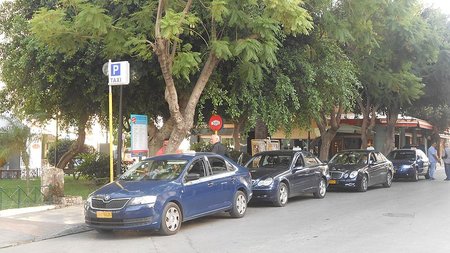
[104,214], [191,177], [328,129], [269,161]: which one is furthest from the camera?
[328,129]

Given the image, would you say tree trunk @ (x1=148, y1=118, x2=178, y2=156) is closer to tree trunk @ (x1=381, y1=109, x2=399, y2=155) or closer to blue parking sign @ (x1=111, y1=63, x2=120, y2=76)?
blue parking sign @ (x1=111, y1=63, x2=120, y2=76)

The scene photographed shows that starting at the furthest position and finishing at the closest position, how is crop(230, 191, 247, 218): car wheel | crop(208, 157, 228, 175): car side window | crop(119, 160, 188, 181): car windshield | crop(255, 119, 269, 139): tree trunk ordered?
crop(255, 119, 269, 139): tree trunk → crop(230, 191, 247, 218): car wheel → crop(208, 157, 228, 175): car side window → crop(119, 160, 188, 181): car windshield

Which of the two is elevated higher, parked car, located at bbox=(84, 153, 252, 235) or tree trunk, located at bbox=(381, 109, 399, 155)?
tree trunk, located at bbox=(381, 109, 399, 155)

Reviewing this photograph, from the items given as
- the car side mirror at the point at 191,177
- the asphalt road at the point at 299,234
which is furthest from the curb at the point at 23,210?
the car side mirror at the point at 191,177

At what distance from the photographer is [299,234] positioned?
9.31 meters

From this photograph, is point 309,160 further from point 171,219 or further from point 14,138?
point 14,138

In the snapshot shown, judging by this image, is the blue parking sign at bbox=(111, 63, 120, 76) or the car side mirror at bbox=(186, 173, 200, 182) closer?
the car side mirror at bbox=(186, 173, 200, 182)

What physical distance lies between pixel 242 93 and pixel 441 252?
921 centimetres

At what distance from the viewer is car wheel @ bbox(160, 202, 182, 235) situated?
364 inches

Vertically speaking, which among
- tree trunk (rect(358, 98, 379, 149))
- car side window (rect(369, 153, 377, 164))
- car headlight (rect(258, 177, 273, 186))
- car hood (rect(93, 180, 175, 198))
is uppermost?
tree trunk (rect(358, 98, 379, 149))

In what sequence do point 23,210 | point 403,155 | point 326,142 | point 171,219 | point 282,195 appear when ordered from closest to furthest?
point 171,219 → point 23,210 → point 282,195 → point 403,155 → point 326,142

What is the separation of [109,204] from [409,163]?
17.3m

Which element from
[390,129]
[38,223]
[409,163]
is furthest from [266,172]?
[390,129]

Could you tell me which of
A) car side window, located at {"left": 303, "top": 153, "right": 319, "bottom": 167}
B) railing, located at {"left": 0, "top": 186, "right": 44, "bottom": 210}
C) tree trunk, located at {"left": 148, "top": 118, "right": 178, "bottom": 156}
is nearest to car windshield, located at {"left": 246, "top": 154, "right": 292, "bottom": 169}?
car side window, located at {"left": 303, "top": 153, "right": 319, "bottom": 167}
